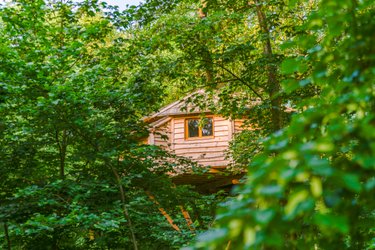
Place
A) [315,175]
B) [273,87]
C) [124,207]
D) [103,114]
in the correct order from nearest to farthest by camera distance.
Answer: [315,175] → [124,207] → [103,114] → [273,87]

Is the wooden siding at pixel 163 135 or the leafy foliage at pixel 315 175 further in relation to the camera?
the wooden siding at pixel 163 135

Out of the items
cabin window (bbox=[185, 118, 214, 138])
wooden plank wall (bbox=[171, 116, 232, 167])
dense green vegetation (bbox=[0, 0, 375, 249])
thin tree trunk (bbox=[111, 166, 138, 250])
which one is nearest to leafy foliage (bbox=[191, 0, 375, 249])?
dense green vegetation (bbox=[0, 0, 375, 249])

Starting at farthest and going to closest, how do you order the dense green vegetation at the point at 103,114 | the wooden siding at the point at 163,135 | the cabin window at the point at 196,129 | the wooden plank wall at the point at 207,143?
the cabin window at the point at 196,129
the wooden plank wall at the point at 207,143
the wooden siding at the point at 163,135
the dense green vegetation at the point at 103,114

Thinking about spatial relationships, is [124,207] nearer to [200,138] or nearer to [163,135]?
[163,135]


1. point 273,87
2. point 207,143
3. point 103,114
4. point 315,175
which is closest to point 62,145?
point 103,114

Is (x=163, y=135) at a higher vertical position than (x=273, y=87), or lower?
lower

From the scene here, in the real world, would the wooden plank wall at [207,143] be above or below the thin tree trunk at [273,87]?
below

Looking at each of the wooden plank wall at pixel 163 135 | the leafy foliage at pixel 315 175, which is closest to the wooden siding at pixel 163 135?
the wooden plank wall at pixel 163 135

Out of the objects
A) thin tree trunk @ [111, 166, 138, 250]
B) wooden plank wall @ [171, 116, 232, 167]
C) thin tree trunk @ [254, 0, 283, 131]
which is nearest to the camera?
thin tree trunk @ [111, 166, 138, 250]

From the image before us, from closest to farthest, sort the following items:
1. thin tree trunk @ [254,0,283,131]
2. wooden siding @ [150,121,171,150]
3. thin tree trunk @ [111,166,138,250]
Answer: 1. thin tree trunk @ [111,166,138,250]
2. wooden siding @ [150,121,171,150]
3. thin tree trunk @ [254,0,283,131]

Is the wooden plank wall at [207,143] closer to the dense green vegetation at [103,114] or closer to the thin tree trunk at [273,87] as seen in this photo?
the dense green vegetation at [103,114]

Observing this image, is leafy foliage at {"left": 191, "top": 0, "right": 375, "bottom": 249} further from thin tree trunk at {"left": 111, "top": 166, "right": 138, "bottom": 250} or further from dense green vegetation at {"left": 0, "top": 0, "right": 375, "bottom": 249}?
thin tree trunk at {"left": 111, "top": 166, "right": 138, "bottom": 250}

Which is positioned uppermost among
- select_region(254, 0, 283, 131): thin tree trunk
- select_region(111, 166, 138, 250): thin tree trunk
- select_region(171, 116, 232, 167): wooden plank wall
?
select_region(254, 0, 283, 131): thin tree trunk

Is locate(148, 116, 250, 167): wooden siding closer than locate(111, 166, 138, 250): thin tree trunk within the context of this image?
No
